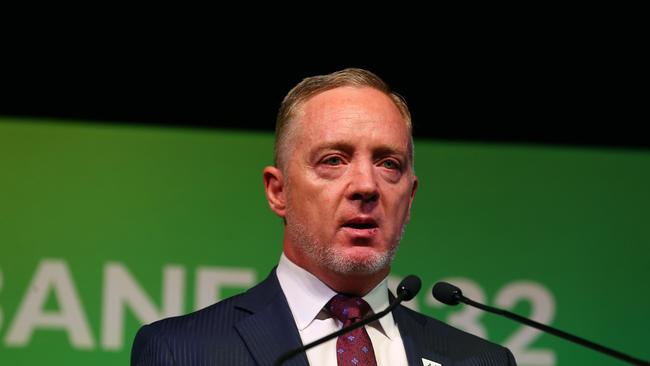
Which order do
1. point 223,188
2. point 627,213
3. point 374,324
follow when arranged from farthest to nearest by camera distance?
point 627,213 < point 223,188 < point 374,324

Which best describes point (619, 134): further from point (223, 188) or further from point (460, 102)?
point (223, 188)

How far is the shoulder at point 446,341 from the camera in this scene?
2414 mm

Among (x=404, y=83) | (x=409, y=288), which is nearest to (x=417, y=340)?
(x=409, y=288)

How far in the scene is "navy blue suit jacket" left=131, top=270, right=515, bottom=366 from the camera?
87.9 inches

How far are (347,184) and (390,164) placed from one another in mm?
142

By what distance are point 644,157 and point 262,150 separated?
1.42 m

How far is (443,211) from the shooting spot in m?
3.72


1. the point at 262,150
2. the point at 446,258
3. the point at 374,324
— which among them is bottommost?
the point at 374,324

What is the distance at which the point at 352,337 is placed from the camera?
2.31 meters

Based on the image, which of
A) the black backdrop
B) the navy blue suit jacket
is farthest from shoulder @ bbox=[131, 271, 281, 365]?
the black backdrop

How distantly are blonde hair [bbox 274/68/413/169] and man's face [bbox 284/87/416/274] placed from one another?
3 cm

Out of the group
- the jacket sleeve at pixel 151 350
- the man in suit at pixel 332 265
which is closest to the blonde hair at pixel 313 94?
the man in suit at pixel 332 265

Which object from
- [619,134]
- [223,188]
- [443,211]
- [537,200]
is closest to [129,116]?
[223,188]

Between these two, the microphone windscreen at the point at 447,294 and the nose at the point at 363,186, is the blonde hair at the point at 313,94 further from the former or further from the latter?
the microphone windscreen at the point at 447,294
